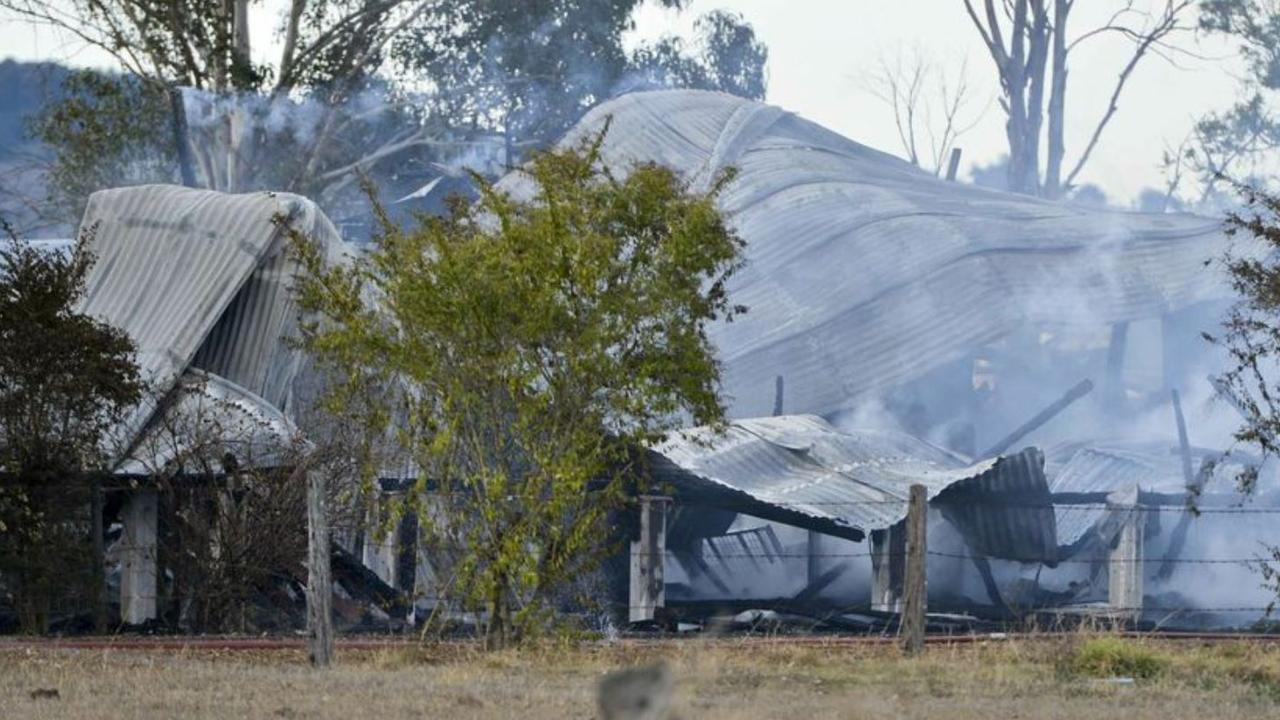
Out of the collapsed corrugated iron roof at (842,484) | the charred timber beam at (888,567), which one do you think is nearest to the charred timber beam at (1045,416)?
the collapsed corrugated iron roof at (842,484)

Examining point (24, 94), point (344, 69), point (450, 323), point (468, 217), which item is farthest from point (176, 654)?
point (24, 94)

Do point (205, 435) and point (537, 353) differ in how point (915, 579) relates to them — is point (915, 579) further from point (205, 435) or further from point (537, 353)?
point (205, 435)

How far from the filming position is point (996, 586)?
27391 mm

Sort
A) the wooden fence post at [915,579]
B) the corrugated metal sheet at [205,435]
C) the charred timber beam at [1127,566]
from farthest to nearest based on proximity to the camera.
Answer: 1. the charred timber beam at [1127,566]
2. the corrugated metal sheet at [205,435]
3. the wooden fence post at [915,579]

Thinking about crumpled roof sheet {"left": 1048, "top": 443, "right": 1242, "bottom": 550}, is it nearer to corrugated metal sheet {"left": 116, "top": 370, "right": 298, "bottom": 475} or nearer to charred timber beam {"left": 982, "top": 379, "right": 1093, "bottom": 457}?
charred timber beam {"left": 982, "top": 379, "right": 1093, "bottom": 457}

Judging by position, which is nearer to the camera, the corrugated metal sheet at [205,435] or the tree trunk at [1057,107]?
the corrugated metal sheet at [205,435]

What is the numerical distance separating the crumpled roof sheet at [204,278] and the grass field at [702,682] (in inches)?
403

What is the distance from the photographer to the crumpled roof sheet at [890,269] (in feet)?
106

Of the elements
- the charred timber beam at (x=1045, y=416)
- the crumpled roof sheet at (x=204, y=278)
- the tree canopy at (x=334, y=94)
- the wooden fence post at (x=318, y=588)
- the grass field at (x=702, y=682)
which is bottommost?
the grass field at (x=702, y=682)

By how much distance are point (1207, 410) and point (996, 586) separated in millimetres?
6723

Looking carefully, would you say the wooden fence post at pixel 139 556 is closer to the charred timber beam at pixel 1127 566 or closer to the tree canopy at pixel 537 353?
the tree canopy at pixel 537 353

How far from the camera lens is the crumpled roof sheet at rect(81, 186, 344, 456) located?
26.3 meters

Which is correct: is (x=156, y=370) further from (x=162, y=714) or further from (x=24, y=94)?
(x=24, y=94)

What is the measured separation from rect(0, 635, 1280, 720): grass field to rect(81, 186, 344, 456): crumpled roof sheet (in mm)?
10234
